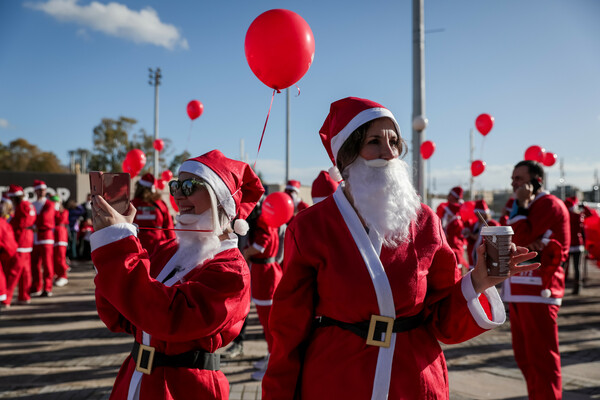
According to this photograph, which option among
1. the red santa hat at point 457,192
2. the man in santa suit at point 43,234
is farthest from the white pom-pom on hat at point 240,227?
the red santa hat at point 457,192

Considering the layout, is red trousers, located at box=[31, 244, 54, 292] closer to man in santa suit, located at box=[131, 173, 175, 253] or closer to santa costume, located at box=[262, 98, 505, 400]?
man in santa suit, located at box=[131, 173, 175, 253]

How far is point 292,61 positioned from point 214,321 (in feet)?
6.23

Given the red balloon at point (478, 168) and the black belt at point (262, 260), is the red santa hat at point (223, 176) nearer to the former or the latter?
the black belt at point (262, 260)

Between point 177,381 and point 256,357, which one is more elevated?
point 177,381

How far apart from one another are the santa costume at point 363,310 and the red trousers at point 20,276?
26.6 ft

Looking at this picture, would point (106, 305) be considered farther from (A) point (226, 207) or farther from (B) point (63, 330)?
(B) point (63, 330)

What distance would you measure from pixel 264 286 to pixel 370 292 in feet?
12.5

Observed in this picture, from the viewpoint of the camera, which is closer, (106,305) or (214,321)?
(214,321)

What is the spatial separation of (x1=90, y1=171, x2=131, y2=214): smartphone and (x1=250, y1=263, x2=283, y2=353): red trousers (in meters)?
3.72

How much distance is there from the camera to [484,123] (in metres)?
7.90

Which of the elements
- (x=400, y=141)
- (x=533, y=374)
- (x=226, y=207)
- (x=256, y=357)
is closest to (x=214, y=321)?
(x=226, y=207)

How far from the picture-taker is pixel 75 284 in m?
11.5

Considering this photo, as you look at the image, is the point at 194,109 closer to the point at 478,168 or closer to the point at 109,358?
the point at 109,358

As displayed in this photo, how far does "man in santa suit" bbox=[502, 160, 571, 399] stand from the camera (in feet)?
12.3
